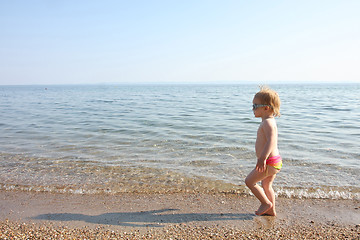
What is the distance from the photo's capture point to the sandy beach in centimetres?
318

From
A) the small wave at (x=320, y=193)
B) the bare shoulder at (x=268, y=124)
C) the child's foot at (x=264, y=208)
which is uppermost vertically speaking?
the bare shoulder at (x=268, y=124)

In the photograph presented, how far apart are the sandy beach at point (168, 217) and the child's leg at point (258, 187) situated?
124 mm

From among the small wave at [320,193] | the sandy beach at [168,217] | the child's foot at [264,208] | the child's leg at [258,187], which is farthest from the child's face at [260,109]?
the small wave at [320,193]

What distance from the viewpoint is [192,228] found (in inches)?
131

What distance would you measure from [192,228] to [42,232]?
5.92 feet

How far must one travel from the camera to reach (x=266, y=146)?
3402mm

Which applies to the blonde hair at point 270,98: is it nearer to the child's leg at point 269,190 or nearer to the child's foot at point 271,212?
the child's leg at point 269,190

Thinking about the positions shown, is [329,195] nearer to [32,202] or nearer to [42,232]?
[42,232]

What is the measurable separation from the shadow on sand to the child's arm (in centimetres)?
80

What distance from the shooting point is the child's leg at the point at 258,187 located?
354cm

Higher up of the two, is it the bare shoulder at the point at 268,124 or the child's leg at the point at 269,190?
the bare shoulder at the point at 268,124

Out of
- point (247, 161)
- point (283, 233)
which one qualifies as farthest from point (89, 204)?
point (247, 161)

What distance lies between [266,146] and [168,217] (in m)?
1.63

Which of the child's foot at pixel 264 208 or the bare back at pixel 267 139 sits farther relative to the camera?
the child's foot at pixel 264 208
